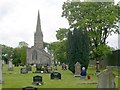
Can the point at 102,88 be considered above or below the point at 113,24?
below

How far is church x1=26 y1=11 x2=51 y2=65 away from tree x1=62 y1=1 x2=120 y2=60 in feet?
224

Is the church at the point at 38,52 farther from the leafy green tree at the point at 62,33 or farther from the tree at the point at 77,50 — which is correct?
the tree at the point at 77,50

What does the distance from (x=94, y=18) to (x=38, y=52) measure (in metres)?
76.4

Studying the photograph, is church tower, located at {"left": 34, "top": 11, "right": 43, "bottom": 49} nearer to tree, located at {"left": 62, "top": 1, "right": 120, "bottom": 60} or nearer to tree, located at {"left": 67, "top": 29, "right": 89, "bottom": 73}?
tree, located at {"left": 62, "top": 1, "right": 120, "bottom": 60}

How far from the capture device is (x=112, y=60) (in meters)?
50.1

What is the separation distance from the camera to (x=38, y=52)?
115750mm

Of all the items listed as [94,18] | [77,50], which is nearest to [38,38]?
[94,18]

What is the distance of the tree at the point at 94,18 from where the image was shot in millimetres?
40219

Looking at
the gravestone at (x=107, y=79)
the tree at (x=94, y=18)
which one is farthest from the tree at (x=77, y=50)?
the gravestone at (x=107, y=79)

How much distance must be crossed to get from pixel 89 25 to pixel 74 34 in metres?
3.66

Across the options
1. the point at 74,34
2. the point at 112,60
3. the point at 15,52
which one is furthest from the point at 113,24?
the point at 15,52

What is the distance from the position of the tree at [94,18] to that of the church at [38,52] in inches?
2691

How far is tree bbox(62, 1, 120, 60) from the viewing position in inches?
1583

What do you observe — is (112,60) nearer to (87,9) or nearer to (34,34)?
(87,9)
